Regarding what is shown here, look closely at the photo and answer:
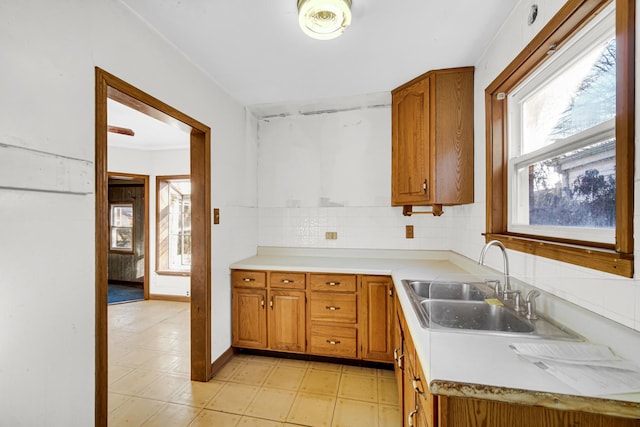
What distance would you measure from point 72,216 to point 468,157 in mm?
2394

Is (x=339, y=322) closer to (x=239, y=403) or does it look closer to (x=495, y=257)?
(x=239, y=403)

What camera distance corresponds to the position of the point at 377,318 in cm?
224

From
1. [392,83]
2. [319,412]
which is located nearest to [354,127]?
[392,83]

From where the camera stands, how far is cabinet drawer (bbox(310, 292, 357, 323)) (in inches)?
90.4

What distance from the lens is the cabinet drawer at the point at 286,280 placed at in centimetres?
237

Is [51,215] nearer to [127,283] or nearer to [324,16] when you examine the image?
[324,16]

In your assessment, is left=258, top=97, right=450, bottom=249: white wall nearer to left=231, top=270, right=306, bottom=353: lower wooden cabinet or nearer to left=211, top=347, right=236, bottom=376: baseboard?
left=231, top=270, right=306, bottom=353: lower wooden cabinet

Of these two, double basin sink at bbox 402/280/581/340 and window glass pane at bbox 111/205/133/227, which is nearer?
double basin sink at bbox 402/280/581/340

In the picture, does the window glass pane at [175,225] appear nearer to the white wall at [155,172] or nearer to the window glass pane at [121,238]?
the white wall at [155,172]

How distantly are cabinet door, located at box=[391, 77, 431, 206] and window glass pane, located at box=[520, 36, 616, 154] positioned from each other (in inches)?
26.6

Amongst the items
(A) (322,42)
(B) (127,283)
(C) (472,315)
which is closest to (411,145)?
(A) (322,42)

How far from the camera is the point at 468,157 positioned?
2045 millimetres

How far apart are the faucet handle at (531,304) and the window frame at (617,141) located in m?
0.17

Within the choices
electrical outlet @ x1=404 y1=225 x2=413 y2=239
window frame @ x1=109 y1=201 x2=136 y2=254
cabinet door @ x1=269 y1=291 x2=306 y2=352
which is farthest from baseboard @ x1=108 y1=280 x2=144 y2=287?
electrical outlet @ x1=404 y1=225 x2=413 y2=239
